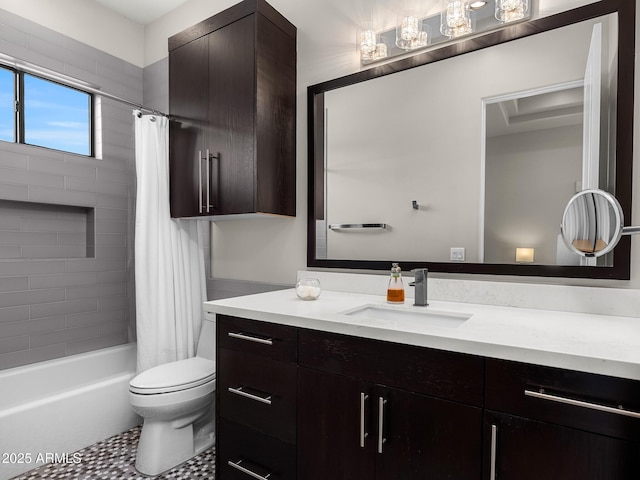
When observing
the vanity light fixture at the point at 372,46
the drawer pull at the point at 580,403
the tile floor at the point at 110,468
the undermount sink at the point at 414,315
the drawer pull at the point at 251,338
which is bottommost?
the tile floor at the point at 110,468

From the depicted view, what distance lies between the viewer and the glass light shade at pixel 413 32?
166cm

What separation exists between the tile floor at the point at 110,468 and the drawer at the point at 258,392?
65 centimetres

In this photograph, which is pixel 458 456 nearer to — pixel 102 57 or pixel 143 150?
pixel 143 150

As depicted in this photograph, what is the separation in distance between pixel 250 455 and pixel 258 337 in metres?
0.50

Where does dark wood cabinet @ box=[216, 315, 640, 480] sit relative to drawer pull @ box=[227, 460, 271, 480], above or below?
above

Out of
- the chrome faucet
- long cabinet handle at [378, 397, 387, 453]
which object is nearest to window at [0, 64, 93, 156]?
the chrome faucet

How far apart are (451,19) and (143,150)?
72.3 inches

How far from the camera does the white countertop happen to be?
2.68 ft

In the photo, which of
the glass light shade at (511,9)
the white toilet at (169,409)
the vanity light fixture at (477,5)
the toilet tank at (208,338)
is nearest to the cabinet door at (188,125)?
the toilet tank at (208,338)

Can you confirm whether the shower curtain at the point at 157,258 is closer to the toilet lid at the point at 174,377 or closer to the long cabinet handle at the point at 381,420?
the toilet lid at the point at 174,377

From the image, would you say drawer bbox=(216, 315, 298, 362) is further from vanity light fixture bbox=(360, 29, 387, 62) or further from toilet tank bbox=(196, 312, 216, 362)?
vanity light fixture bbox=(360, 29, 387, 62)

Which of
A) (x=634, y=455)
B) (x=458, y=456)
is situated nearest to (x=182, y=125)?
(x=458, y=456)

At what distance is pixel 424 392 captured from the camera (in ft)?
3.31

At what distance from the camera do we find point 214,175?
1938 millimetres
